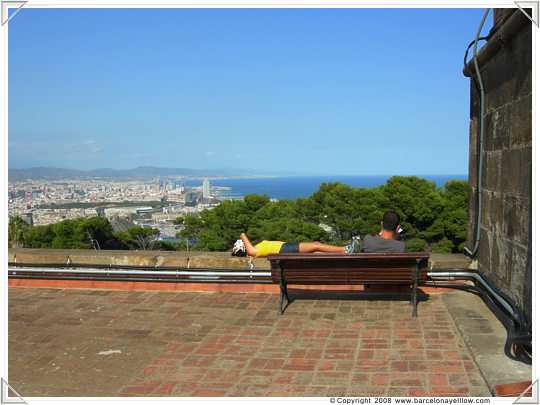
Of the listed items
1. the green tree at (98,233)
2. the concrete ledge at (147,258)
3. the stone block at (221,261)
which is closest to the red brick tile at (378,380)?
the concrete ledge at (147,258)

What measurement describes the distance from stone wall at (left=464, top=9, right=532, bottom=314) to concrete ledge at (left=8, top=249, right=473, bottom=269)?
111 centimetres

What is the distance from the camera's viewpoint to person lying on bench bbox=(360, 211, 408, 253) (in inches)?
211

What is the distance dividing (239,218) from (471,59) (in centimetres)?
2887

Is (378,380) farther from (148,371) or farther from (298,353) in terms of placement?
(148,371)

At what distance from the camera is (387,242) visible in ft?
17.8

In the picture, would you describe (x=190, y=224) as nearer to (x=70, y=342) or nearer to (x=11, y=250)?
(x=11, y=250)

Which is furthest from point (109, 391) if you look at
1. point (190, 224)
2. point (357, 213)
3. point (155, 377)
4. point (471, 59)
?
point (190, 224)

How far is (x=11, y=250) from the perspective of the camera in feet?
25.3

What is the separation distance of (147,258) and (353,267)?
318 cm

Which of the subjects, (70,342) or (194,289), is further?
(194,289)

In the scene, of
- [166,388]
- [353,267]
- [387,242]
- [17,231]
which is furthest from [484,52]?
[17,231]

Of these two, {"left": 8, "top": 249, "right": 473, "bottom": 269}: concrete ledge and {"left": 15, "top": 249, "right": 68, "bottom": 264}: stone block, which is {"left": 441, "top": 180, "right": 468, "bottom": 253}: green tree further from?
{"left": 15, "top": 249, "right": 68, "bottom": 264}: stone block

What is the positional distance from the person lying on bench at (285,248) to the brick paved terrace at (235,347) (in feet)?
1.81
